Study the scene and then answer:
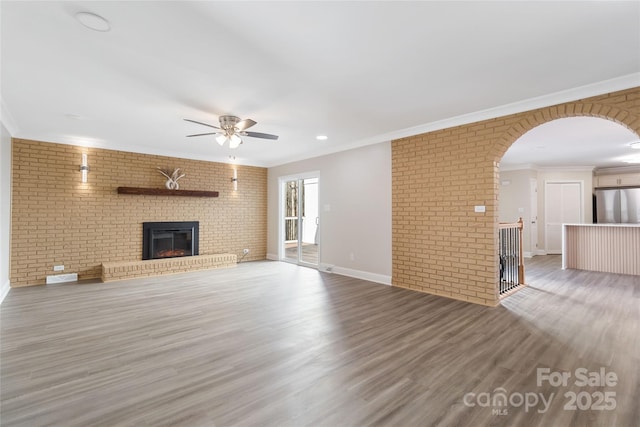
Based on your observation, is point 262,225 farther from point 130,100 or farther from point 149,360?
point 149,360

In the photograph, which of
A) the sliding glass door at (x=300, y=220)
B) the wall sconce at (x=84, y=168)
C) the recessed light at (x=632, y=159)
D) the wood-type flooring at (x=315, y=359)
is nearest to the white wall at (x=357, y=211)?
the sliding glass door at (x=300, y=220)

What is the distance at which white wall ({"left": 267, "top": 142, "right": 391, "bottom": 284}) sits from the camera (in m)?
5.23

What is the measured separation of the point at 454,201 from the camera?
168 inches

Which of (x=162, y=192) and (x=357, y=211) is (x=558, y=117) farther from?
(x=162, y=192)

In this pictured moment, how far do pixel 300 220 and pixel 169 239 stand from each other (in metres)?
2.96

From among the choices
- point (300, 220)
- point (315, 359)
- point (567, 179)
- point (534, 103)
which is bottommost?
point (315, 359)

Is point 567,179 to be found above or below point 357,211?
above

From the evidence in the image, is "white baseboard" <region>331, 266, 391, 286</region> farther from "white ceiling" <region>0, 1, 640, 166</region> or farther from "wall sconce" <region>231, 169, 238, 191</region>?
"wall sconce" <region>231, 169, 238, 191</region>

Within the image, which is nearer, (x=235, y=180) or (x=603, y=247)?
(x=603, y=247)

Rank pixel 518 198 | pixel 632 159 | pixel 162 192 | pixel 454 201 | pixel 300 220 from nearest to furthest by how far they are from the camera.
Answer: pixel 454 201
pixel 162 192
pixel 300 220
pixel 632 159
pixel 518 198

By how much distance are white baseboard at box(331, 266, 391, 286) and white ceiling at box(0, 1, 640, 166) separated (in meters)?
2.61

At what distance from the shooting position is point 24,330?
10.2ft

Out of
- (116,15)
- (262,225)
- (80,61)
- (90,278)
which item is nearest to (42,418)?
(116,15)

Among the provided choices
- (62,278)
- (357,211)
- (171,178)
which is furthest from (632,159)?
(62,278)
